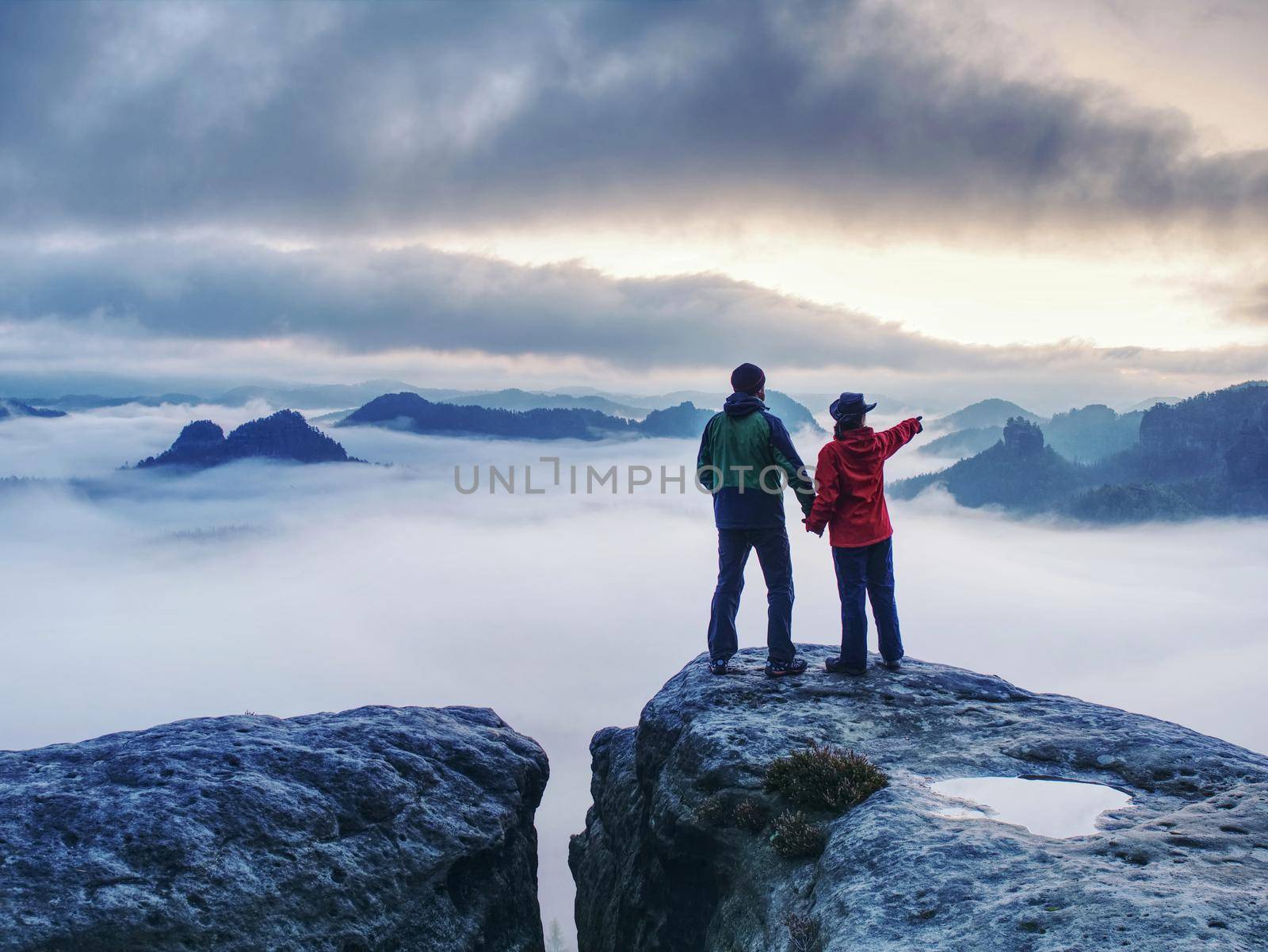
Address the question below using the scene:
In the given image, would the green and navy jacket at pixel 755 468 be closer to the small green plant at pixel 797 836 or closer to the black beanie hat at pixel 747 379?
the black beanie hat at pixel 747 379

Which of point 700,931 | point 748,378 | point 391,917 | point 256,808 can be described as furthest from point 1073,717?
point 256,808

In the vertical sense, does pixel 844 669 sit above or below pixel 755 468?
below

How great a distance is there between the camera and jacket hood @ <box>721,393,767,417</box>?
48.1 ft

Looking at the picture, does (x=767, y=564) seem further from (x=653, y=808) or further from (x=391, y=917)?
(x=391, y=917)

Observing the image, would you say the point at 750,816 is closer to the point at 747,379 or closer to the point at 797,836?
the point at 797,836

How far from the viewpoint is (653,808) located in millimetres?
12938

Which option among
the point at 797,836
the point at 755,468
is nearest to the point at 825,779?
the point at 797,836

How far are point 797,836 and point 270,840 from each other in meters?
6.90

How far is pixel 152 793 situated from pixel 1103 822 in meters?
11.7

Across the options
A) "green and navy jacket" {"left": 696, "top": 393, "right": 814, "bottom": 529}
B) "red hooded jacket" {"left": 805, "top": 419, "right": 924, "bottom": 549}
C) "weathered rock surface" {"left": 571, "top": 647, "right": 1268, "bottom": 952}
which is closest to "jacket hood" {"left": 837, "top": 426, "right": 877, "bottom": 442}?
"red hooded jacket" {"left": 805, "top": 419, "right": 924, "bottom": 549}

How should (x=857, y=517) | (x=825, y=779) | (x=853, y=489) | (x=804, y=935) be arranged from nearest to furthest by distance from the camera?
(x=804, y=935), (x=825, y=779), (x=853, y=489), (x=857, y=517)

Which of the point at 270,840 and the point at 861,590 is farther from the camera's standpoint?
the point at 861,590

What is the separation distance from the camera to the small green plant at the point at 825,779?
1027 centimetres

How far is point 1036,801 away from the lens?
32.5 feet
